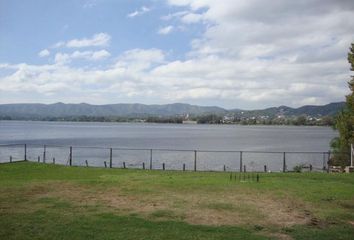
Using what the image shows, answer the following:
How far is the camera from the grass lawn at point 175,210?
1070 centimetres

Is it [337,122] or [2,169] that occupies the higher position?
[337,122]

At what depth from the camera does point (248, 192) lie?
17.3 metres

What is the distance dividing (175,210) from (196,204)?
129 centimetres

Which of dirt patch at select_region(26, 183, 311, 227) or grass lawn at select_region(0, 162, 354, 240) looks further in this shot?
dirt patch at select_region(26, 183, 311, 227)

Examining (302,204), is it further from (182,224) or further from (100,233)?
(100,233)

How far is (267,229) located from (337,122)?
45906 millimetres

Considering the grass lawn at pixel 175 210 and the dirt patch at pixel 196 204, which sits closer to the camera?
the grass lawn at pixel 175 210

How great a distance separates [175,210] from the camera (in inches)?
526

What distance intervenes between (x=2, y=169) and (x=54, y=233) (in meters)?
18.4

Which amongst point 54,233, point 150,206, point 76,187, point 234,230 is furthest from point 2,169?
point 234,230

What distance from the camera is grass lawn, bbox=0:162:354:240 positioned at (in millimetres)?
10695

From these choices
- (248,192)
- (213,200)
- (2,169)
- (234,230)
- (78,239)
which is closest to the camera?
(78,239)

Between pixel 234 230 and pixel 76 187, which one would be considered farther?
pixel 76 187

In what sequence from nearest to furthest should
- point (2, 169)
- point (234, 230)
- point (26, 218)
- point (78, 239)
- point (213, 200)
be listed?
1. point (78, 239)
2. point (234, 230)
3. point (26, 218)
4. point (213, 200)
5. point (2, 169)
